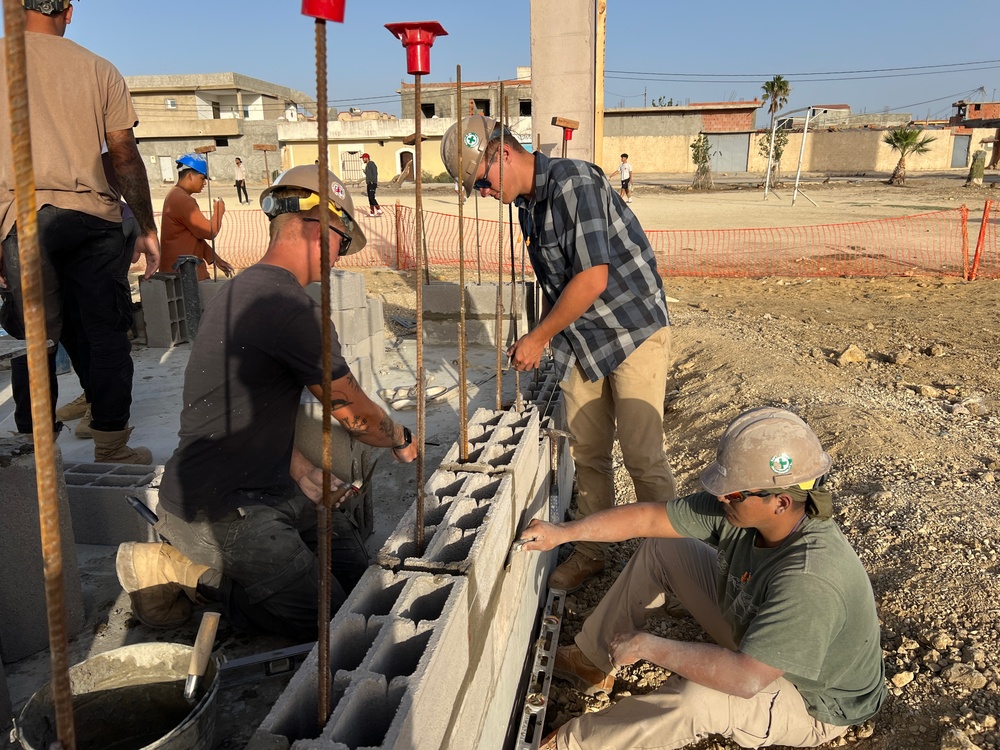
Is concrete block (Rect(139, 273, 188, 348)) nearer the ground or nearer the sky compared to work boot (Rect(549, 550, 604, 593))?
nearer the sky

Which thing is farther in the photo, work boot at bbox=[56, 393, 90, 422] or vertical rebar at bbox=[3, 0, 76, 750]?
work boot at bbox=[56, 393, 90, 422]

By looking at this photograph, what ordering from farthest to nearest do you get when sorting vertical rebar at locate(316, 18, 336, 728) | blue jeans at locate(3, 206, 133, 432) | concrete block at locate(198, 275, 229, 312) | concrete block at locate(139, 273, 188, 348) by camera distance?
concrete block at locate(198, 275, 229, 312)
concrete block at locate(139, 273, 188, 348)
blue jeans at locate(3, 206, 133, 432)
vertical rebar at locate(316, 18, 336, 728)

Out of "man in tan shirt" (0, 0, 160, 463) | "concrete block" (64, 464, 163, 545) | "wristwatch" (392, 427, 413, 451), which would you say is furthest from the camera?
"concrete block" (64, 464, 163, 545)

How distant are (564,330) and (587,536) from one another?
1.08 metres

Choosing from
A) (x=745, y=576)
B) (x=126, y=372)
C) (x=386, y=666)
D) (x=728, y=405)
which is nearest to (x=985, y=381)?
(x=728, y=405)

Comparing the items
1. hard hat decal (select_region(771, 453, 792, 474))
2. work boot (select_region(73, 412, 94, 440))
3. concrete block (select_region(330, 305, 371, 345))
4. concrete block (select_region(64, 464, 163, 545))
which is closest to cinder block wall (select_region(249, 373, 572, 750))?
hard hat decal (select_region(771, 453, 792, 474))

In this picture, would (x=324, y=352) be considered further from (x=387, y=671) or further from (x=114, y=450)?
(x=114, y=450)

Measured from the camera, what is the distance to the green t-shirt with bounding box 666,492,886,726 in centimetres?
206

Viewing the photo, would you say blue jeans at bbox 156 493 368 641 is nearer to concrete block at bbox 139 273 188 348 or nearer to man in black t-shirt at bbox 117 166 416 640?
man in black t-shirt at bbox 117 166 416 640

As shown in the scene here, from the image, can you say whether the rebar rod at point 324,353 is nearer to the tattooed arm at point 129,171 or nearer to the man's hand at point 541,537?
the man's hand at point 541,537

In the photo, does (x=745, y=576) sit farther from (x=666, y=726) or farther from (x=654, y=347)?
(x=654, y=347)

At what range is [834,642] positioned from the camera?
87.2 inches

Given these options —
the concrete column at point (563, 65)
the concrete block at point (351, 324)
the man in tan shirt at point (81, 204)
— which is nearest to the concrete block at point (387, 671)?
the man in tan shirt at point (81, 204)

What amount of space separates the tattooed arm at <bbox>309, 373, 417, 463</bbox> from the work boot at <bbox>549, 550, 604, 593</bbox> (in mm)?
1175
